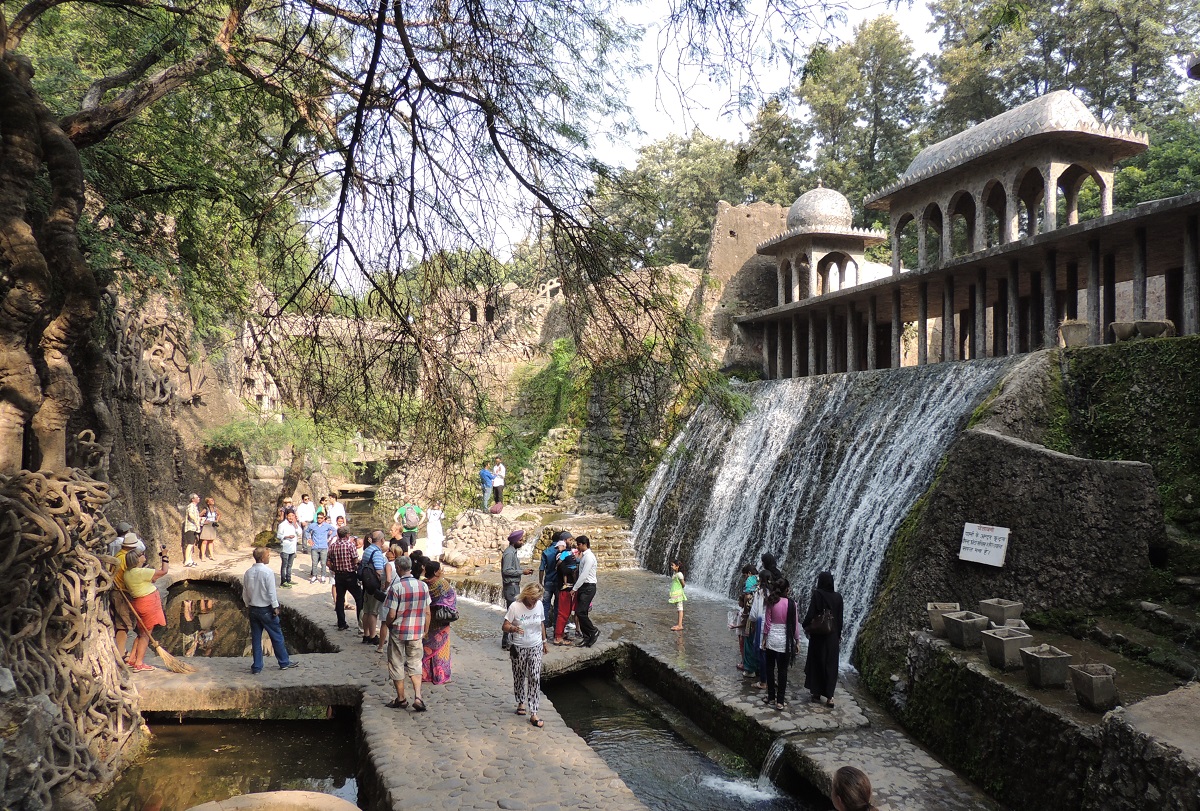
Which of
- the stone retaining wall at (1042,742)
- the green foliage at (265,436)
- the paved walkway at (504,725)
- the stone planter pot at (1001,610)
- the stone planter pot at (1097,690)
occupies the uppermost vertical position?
the green foliage at (265,436)

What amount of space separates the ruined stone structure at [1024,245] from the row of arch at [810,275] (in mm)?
663

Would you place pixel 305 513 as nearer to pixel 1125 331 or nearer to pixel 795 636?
pixel 795 636

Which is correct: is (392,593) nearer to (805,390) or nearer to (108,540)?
(108,540)

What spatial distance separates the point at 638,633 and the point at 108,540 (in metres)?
5.93

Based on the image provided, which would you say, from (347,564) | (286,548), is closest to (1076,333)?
(347,564)

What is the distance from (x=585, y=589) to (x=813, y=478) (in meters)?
5.02

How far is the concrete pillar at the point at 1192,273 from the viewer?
9453 millimetres

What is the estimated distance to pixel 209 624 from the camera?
37.5ft

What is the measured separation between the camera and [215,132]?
7.66m

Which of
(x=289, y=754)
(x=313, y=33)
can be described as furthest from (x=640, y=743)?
(x=313, y=33)

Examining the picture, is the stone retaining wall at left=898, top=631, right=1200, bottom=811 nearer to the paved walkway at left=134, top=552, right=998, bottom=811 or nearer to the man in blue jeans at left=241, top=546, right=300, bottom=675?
the paved walkway at left=134, top=552, right=998, bottom=811

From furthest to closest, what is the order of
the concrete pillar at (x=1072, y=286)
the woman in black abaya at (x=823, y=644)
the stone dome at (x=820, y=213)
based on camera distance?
the stone dome at (x=820, y=213) → the concrete pillar at (x=1072, y=286) → the woman in black abaya at (x=823, y=644)

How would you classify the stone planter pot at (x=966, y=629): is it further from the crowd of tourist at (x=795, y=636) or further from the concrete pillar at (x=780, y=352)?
the concrete pillar at (x=780, y=352)

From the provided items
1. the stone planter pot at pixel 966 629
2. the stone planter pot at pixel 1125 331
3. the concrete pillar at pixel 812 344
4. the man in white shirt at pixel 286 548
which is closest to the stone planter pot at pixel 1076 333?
the stone planter pot at pixel 1125 331
